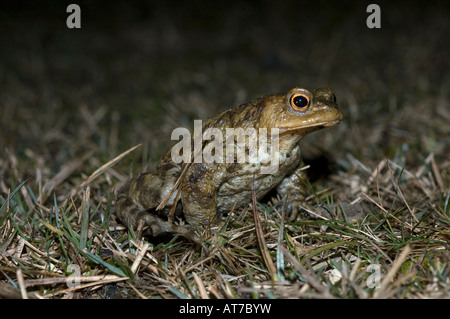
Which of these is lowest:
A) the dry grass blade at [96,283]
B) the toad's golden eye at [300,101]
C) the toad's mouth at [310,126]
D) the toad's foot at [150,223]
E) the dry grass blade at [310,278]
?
the dry grass blade at [96,283]

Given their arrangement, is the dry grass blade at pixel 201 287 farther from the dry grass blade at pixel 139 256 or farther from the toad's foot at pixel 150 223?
the dry grass blade at pixel 139 256

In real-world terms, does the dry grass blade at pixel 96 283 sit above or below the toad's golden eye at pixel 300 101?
below

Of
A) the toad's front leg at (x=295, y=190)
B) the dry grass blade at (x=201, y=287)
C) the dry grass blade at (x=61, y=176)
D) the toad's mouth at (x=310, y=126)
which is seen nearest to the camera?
the dry grass blade at (x=201, y=287)

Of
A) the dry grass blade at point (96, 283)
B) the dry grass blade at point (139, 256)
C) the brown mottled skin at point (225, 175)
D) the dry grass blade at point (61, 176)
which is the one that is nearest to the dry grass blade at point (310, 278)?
the brown mottled skin at point (225, 175)

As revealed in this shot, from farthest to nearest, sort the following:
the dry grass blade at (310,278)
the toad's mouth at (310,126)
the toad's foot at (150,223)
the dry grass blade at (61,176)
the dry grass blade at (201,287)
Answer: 1. the dry grass blade at (61,176)
2. the toad's mouth at (310,126)
3. the toad's foot at (150,223)
4. the dry grass blade at (201,287)
5. the dry grass blade at (310,278)

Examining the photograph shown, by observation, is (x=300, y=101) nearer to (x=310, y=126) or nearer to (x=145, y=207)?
(x=310, y=126)

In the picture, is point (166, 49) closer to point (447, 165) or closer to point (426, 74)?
point (426, 74)

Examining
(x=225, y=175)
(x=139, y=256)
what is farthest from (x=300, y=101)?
(x=139, y=256)

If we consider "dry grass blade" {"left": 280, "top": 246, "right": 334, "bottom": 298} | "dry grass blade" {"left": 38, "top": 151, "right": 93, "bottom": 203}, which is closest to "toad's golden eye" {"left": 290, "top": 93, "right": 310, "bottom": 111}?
"dry grass blade" {"left": 280, "top": 246, "right": 334, "bottom": 298}
